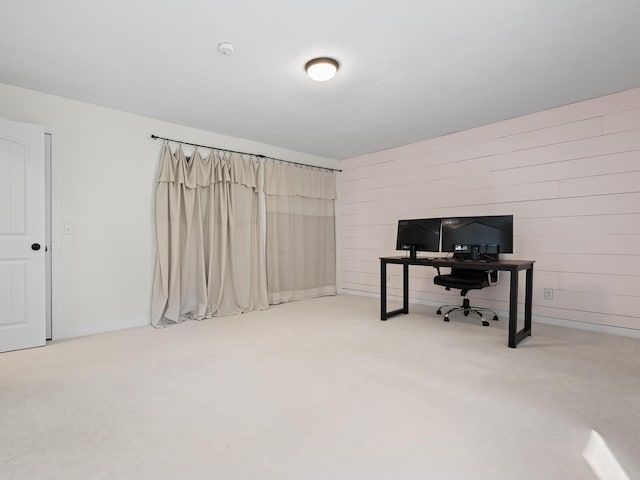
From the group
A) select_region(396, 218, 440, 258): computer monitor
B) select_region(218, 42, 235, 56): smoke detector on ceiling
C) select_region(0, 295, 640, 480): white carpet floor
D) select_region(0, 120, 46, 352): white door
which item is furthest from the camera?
select_region(396, 218, 440, 258): computer monitor

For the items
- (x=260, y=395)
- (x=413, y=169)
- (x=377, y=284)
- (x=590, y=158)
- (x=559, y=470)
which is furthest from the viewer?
(x=377, y=284)

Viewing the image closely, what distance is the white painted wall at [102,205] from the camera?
3.26 meters

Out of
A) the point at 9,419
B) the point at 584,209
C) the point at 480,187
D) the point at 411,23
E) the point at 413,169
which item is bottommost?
the point at 9,419

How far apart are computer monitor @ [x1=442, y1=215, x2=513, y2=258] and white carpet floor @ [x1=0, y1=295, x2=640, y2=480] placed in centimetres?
92

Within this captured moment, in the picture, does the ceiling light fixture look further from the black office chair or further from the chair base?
the chair base

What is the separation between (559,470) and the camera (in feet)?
4.57

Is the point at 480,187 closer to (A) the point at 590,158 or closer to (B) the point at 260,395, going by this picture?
(A) the point at 590,158

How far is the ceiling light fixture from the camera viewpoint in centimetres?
257

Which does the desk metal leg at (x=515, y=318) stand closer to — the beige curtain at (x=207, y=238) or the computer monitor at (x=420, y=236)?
the computer monitor at (x=420, y=236)

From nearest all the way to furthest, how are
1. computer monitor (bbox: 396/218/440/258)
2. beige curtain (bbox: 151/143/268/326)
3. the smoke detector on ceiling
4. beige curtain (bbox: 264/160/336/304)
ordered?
1. the smoke detector on ceiling
2. beige curtain (bbox: 151/143/268/326)
3. computer monitor (bbox: 396/218/440/258)
4. beige curtain (bbox: 264/160/336/304)

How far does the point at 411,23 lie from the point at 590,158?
2624mm

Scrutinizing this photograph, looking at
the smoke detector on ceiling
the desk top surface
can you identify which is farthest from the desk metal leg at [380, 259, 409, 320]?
the smoke detector on ceiling

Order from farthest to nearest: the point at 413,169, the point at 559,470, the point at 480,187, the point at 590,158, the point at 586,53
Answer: the point at 413,169, the point at 480,187, the point at 590,158, the point at 586,53, the point at 559,470

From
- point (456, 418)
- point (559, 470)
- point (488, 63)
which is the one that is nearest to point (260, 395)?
point (456, 418)
